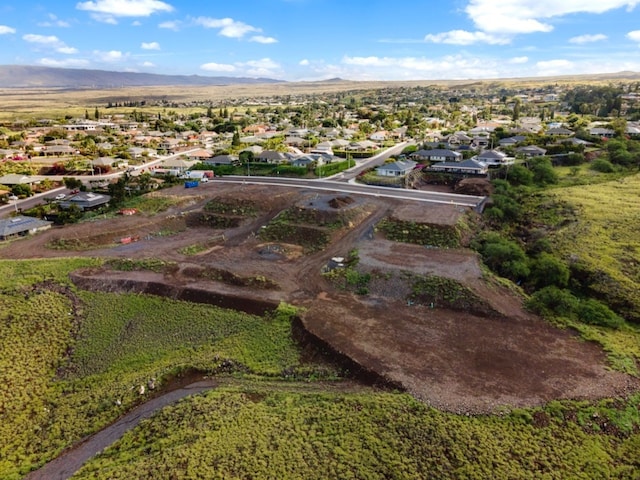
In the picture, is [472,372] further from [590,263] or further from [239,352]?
[590,263]

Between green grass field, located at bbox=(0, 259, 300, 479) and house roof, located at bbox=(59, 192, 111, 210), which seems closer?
green grass field, located at bbox=(0, 259, 300, 479)

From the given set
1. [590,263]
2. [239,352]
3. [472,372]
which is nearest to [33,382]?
[239,352]

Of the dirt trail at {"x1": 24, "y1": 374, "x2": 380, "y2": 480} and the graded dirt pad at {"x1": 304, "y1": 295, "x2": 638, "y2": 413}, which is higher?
the graded dirt pad at {"x1": 304, "y1": 295, "x2": 638, "y2": 413}

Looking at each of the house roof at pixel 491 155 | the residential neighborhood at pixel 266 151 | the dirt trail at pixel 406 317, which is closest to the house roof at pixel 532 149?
the residential neighborhood at pixel 266 151

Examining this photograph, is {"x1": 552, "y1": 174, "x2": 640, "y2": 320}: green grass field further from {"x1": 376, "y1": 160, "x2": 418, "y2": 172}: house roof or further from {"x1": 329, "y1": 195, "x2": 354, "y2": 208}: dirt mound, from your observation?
{"x1": 329, "y1": 195, "x2": 354, "y2": 208}: dirt mound

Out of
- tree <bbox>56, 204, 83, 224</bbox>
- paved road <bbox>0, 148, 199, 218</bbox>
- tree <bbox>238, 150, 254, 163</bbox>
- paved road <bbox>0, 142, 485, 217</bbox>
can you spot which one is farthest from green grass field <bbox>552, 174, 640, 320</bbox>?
paved road <bbox>0, 148, 199, 218</bbox>

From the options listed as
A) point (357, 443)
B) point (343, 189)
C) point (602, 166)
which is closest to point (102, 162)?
point (343, 189)

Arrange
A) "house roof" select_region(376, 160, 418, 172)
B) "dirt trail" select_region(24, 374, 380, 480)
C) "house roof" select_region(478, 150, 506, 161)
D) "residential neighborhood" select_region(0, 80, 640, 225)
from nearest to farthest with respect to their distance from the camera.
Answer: "dirt trail" select_region(24, 374, 380, 480) → "house roof" select_region(376, 160, 418, 172) → "residential neighborhood" select_region(0, 80, 640, 225) → "house roof" select_region(478, 150, 506, 161)
